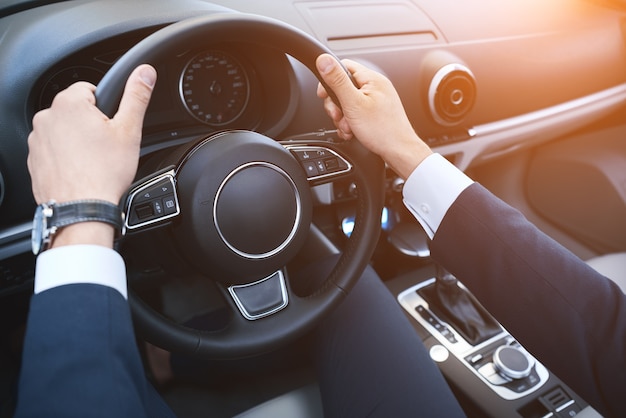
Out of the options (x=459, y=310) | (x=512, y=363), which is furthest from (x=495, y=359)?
(x=459, y=310)

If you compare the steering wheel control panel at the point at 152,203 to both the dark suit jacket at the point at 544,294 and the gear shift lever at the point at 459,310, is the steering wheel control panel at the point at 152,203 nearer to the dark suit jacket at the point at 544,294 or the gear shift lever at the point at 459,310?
the dark suit jacket at the point at 544,294

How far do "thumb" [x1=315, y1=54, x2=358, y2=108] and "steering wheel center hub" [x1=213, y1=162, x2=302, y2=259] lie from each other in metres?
0.16

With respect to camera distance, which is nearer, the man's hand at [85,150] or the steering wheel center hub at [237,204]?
Answer: the man's hand at [85,150]

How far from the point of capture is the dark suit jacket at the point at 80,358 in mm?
508

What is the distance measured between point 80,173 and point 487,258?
0.58 m

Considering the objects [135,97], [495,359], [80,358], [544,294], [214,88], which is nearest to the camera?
[80,358]

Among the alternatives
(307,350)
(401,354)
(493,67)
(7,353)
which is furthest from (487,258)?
(7,353)

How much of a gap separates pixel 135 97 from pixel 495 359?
0.95 meters

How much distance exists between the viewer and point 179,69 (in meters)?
1.01

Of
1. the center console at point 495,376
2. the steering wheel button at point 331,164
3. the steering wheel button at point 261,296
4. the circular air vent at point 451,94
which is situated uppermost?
the steering wheel button at point 331,164

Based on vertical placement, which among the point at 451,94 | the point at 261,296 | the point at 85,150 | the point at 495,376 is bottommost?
the point at 495,376

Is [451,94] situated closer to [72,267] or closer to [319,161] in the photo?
[319,161]

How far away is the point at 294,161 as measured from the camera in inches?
32.6

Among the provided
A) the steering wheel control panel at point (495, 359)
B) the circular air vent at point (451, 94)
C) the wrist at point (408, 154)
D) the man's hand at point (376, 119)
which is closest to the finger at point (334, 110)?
the man's hand at point (376, 119)
